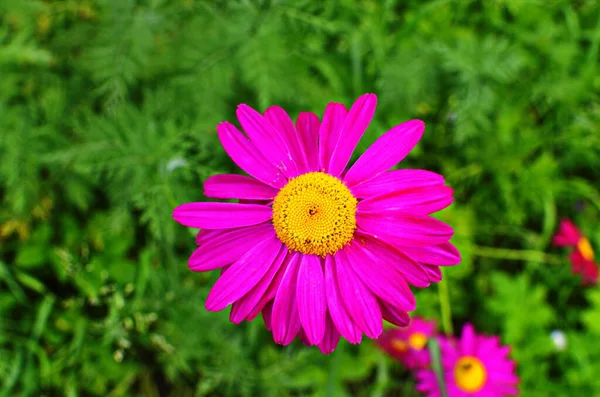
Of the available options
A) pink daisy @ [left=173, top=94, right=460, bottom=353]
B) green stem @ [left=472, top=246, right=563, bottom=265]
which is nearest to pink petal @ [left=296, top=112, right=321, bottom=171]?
pink daisy @ [left=173, top=94, right=460, bottom=353]

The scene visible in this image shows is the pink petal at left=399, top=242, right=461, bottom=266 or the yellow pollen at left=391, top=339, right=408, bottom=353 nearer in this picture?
the pink petal at left=399, top=242, right=461, bottom=266

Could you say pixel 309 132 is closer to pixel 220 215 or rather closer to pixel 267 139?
pixel 267 139

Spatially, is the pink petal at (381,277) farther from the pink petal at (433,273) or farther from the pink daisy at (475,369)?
the pink daisy at (475,369)

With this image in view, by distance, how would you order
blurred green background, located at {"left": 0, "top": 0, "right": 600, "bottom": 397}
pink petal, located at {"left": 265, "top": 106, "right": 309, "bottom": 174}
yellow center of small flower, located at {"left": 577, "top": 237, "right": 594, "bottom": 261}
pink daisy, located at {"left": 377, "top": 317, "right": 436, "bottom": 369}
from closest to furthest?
1. pink petal, located at {"left": 265, "top": 106, "right": 309, "bottom": 174}
2. blurred green background, located at {"left": 0, "top": 0, "right": 600, "bottom": 397}
3. pink daisy, located at {"left": 377, "top": 317, "right": 436, "bottom": 369}
4. yellow center of small flower, located at {"left": 577, "top": 237, "right": 594, "bottom": 261}

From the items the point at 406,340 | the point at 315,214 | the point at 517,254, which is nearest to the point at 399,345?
the point at 406,340

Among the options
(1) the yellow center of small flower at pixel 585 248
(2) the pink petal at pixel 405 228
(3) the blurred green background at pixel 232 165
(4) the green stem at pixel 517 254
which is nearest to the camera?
(2) the pink petal at pixel 405 228

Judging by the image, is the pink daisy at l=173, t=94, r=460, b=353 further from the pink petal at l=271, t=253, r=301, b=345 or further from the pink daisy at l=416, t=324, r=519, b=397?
the pink daisy at l=416, t=324, r=519, b=397

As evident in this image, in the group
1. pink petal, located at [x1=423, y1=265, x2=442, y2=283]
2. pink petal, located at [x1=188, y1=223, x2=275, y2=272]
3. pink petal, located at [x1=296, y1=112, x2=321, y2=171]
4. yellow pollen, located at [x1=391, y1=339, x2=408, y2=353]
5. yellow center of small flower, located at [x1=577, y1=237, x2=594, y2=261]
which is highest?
pink petal, located at [x1=296, y1=112, x2=321, y2=171]

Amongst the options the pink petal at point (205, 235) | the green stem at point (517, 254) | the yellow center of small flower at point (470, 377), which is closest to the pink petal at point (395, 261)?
the pink petal at point (205, 235)
